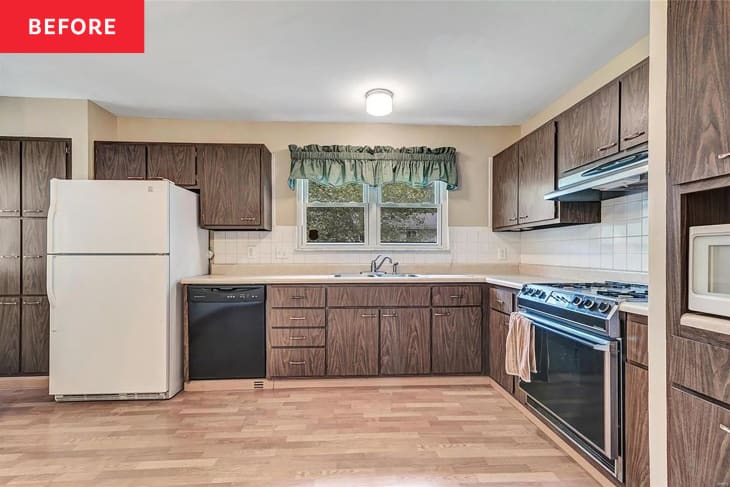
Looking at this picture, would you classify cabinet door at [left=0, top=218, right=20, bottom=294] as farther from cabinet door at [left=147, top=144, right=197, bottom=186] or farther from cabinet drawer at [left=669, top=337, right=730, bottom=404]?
cabinet drawer at [left=669, top=337, right=730, bottom=404]

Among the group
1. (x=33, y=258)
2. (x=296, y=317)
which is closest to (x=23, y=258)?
(x=33, y=258)

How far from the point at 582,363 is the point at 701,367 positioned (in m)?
0.88

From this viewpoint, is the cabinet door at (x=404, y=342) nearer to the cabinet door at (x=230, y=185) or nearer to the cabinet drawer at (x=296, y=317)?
the cabinet drawer at (x=296, y=317)

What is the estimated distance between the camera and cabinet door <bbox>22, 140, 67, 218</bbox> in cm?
327

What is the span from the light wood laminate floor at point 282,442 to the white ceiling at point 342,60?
238cm

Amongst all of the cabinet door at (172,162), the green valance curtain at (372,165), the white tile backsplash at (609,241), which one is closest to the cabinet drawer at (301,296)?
the green valance curtain at (372,165)

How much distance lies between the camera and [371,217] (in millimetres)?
4008

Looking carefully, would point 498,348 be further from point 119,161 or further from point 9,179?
point 9,179

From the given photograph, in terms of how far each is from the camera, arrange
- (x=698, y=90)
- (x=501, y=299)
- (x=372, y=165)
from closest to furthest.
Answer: (x=698, y=90) < (x=501, y=299) < (x=372, y=165)

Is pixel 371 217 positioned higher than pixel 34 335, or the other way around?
pixel 371 217

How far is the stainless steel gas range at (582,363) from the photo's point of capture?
6.00ft

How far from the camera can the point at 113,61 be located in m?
2.68

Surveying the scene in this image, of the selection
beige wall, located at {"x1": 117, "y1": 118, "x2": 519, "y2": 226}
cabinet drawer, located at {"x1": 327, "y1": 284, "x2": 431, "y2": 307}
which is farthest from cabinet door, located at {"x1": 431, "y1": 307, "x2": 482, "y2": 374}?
beige wall, located at {"x1": 117, "y1": 118, "x2": 519, "y2": 226}

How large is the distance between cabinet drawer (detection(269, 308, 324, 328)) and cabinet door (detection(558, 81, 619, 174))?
6.93ft
